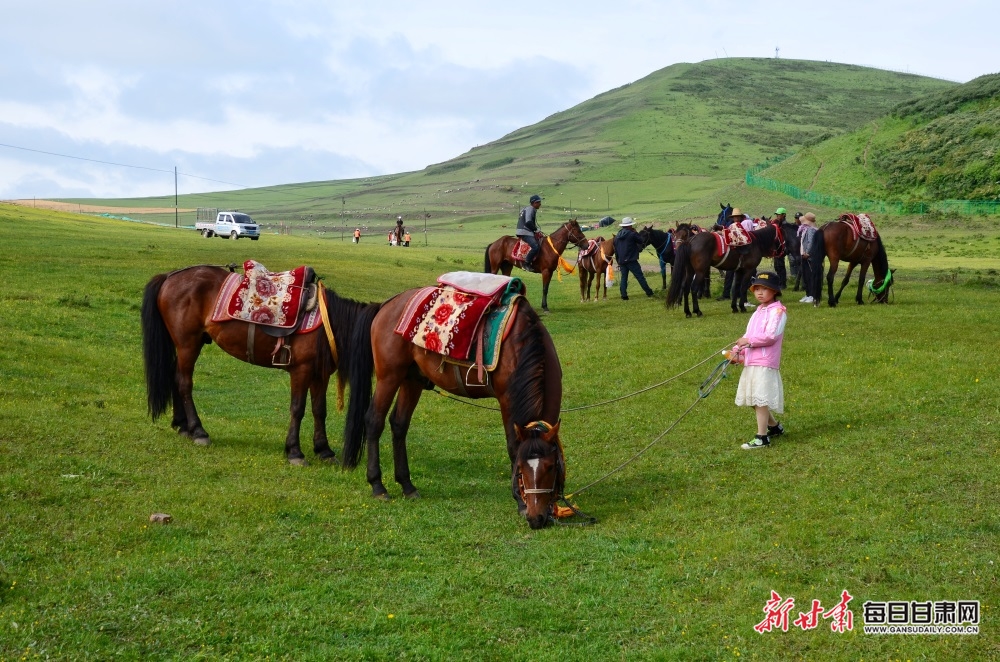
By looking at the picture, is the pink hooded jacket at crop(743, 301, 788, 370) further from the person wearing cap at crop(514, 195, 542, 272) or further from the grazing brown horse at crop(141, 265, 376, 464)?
the person wearing cap at crop(514, 195, 542, 272)

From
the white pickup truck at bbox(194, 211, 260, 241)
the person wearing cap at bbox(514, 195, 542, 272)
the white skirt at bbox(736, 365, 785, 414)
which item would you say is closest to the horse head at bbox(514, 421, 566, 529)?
the white skirt at bbox(736, 365, 785, 414)

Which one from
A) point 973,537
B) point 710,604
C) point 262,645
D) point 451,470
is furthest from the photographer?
point 451,470

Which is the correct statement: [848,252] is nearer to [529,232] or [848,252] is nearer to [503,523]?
[529,232]

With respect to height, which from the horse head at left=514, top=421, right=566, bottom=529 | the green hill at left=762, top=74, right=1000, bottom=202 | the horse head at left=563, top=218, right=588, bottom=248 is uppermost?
the green hill at left=762, top=74, right=1000, bottom=202

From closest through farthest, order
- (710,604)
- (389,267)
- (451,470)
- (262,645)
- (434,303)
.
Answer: (262,645)
(710,604)
(434,303)
(451,470)
(389,267)

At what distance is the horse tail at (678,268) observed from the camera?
20.9 m

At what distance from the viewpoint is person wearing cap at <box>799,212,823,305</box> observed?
20875mm

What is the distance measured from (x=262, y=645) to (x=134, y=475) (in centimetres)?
425

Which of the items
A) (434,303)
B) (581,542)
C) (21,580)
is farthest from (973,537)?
(21,580)

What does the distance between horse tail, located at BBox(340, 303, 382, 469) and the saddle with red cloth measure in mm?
526

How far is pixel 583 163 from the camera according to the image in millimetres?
141500

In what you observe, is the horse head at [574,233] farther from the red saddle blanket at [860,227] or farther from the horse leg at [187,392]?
the horse leg at [187,392]

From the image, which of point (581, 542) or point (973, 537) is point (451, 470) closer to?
point (581, 542)

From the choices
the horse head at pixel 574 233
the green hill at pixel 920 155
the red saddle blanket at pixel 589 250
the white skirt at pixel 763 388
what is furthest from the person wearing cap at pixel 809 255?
the green hill at pixel 920 155
